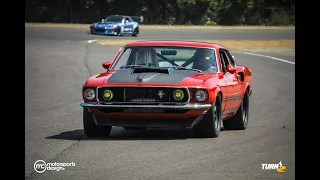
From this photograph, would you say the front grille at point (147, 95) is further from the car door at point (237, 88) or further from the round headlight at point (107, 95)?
the car door at point (237, 88)

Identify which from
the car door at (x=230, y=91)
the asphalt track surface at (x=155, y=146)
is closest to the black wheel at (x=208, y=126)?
the asphalt track surface at (x=155, y=146)

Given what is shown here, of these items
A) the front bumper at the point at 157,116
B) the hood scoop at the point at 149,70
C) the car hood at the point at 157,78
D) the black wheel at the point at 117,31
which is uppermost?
the hood scoop at the point at 149,70

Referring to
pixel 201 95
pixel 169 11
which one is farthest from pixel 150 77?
pixel 169 11

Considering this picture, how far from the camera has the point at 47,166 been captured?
886 centimetres

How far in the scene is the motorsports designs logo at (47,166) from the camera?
8.69m

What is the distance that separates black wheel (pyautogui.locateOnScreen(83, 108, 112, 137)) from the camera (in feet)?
38.0

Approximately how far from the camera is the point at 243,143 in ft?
37.0

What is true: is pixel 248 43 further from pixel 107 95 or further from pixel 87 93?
pixel 107 95

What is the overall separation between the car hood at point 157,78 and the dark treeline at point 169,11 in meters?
60.8

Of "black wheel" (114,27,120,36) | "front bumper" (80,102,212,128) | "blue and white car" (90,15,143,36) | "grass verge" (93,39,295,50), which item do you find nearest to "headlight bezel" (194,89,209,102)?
"front bumper" (80,102,212,128)

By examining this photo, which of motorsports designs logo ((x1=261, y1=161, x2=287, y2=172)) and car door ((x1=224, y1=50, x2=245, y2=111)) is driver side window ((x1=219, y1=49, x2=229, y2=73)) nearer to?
car door ((x1=224, y1=50, x2=245, y2=111))

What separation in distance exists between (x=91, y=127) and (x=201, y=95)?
57.8 inches

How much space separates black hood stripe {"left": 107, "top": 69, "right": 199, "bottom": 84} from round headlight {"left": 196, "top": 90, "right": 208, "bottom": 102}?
0.94 ft
